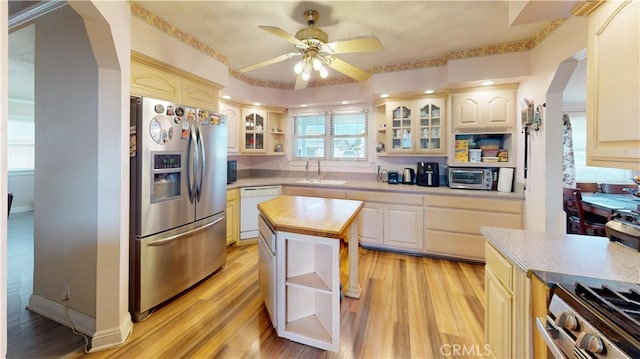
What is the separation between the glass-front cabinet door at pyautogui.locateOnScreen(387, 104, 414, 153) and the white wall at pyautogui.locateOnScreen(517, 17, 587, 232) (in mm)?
1319

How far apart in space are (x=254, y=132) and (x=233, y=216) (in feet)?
4.68

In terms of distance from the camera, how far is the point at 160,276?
2.17 metres

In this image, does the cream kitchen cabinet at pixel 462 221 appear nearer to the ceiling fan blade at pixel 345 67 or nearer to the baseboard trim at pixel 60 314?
the ceiling fan blade at pixel 345 67

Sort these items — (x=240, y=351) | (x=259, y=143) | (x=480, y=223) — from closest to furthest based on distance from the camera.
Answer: (x=240, y=351)
(x=480, y=223)
(x=259, y=143)

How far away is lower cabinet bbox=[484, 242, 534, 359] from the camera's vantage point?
1138 millimetres

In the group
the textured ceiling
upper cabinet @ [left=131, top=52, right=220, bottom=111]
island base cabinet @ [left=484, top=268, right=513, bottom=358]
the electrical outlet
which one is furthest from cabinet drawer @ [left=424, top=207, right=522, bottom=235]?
the electrical outlet

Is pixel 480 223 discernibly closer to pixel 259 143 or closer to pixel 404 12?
pixel 404 12

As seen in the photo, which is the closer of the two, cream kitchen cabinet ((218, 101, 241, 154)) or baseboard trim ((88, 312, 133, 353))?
baseboard trim ((88, 312, 133, 353))

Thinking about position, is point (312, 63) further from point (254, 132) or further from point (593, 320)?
point (254, 132)

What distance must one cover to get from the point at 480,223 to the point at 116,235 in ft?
11.3

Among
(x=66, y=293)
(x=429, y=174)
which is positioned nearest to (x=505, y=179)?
(x=429, y=174)

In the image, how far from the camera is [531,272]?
1.07m

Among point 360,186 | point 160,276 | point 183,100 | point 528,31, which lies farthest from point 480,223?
point 183,100

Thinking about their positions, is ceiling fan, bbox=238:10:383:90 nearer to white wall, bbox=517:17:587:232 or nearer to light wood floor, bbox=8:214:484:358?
white wall, bbox=517:17:587:232
